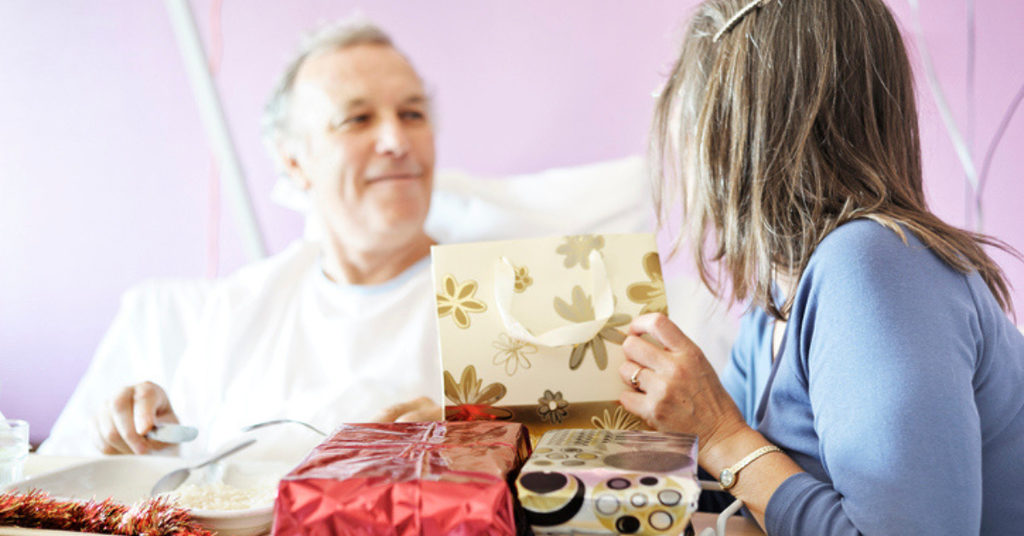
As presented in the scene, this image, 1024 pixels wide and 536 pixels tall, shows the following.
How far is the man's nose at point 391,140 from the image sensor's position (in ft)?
4.52

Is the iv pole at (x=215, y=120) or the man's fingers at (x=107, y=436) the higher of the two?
the iv pole at (x=215, y=120)

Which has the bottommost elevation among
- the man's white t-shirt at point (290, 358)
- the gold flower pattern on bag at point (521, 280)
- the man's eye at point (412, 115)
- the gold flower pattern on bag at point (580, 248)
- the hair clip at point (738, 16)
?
the man's white t-shirt at point (290, 358)

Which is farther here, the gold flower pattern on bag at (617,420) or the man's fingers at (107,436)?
the man's fingers at (107,436)

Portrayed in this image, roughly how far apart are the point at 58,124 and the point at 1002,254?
1972 mm

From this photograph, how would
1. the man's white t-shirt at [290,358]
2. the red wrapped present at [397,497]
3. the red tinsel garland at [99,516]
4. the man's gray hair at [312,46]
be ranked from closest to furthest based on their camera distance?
the red wrapped present at [397,497] → the red tinsel garland at [99,516] → the man's white t-shirt at [290,358] → the man's gray hair at [312,46]

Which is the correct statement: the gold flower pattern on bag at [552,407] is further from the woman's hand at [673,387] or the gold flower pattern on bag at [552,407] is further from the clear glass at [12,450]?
the clear glass at [12,450]

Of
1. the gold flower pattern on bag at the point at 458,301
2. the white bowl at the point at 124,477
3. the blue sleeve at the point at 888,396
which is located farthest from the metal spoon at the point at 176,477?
the blue sleeve at the point at 888,396

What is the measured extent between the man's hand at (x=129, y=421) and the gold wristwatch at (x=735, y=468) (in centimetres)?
75

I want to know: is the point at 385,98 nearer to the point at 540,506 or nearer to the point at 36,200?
the point at 36,200

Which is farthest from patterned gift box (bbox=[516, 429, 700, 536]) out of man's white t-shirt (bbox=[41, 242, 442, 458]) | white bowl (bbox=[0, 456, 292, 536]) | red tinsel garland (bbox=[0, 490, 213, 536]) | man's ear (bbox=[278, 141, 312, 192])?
Answer: man's ear (bbox=[278, 141, 312, 192])

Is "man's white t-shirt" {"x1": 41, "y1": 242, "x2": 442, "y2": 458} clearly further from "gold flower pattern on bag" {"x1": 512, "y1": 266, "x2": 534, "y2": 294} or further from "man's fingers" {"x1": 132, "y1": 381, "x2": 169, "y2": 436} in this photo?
"gold flower pattern on bag" {"x1": 512, "y1": 266, "x2": 534, "y2": 294}

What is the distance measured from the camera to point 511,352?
73 cm

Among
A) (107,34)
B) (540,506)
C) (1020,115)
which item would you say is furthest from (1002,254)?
(107,34)

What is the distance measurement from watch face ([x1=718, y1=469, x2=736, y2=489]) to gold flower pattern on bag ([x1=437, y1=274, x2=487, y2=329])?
27 centimetres
